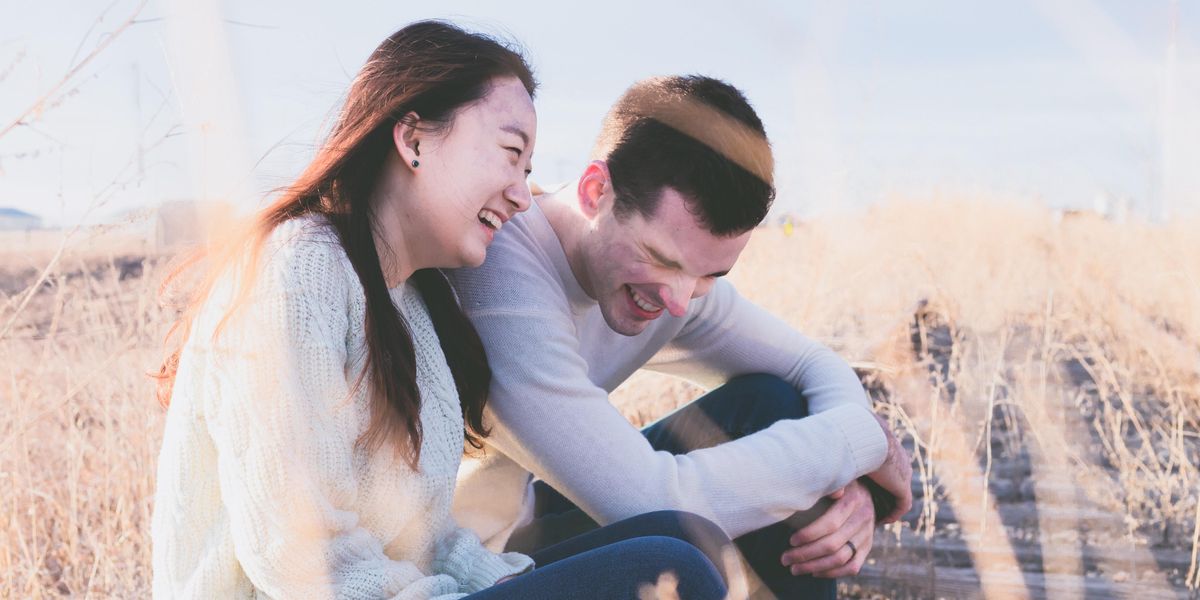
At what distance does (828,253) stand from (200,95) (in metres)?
5.67

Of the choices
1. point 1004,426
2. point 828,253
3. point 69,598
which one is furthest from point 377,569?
point 828,253

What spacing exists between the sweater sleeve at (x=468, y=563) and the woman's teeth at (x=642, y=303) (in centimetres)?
70

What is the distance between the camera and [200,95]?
3.35ft

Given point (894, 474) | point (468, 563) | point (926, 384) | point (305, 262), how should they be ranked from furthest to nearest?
point (926, 384)
point (894, 474)
point (468, 563)
point (305, 262)

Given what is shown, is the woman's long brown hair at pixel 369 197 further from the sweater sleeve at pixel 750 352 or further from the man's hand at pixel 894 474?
the man's hand at pixel 894 474

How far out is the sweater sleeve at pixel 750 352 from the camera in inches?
102

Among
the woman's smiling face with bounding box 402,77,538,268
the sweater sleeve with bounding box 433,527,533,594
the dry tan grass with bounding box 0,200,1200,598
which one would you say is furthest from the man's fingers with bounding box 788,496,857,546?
the dry tan grass with bounding box 0,200,1200,598

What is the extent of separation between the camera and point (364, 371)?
1.57 m

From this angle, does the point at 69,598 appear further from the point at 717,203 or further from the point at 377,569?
the point at 717,203

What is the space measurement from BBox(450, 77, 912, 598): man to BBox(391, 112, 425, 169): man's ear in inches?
14.8

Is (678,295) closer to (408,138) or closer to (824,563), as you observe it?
(824,563)

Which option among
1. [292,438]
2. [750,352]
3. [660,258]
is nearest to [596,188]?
[660,258]

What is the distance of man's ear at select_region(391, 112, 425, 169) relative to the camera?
169 centimetres

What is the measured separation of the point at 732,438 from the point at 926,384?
10.2ft
